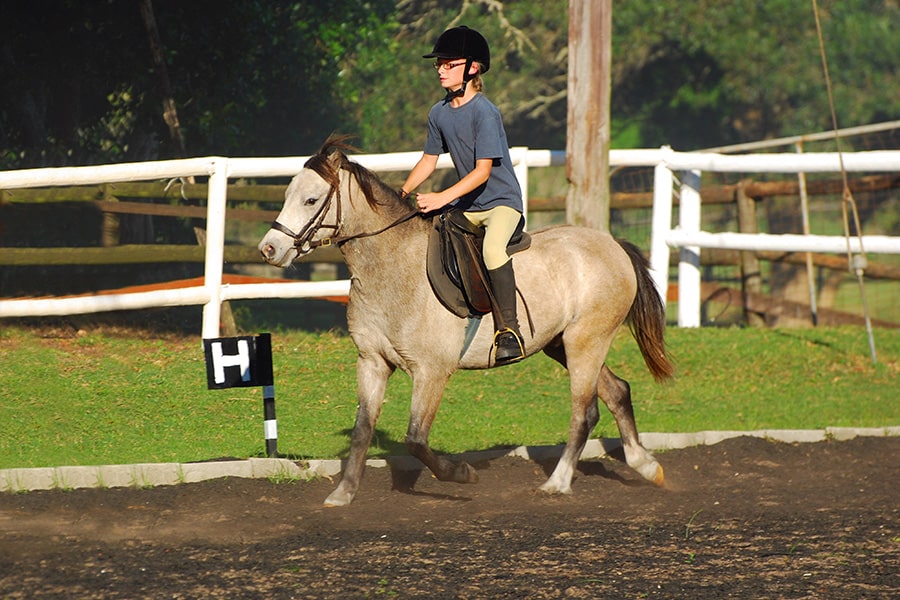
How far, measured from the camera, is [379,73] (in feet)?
87.6

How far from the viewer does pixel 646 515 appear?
738 centimetres

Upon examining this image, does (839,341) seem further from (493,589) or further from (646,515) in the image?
(493,589)

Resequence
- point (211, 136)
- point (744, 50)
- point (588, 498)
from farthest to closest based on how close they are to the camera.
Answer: point (744, 50) < point (211, 136) < point (588, 498)

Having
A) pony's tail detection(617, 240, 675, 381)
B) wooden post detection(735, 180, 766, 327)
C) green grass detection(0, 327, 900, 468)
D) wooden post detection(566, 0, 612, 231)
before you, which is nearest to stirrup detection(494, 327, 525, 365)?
pony's tail detection(617, 240, 675, 381)

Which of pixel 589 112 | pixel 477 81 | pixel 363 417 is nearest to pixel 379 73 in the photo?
pixel 589 112

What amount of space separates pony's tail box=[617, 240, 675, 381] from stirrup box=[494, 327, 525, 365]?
4.43 feet

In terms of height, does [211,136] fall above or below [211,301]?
above

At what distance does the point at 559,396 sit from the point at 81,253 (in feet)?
16.5

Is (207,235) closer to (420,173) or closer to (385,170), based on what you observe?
(385,170)

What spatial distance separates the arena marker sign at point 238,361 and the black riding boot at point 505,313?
159 centimetres

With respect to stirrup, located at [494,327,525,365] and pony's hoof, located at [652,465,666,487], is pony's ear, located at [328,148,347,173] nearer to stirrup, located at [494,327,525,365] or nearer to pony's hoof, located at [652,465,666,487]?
stirrup, located at [494,327,525,365]

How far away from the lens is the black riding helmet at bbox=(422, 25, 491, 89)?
723 centimetres

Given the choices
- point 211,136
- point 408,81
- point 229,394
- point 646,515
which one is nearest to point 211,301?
point 229,394

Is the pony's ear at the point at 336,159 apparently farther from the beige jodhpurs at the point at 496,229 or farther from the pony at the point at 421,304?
the beige jodhpurs at the point at 496,229
